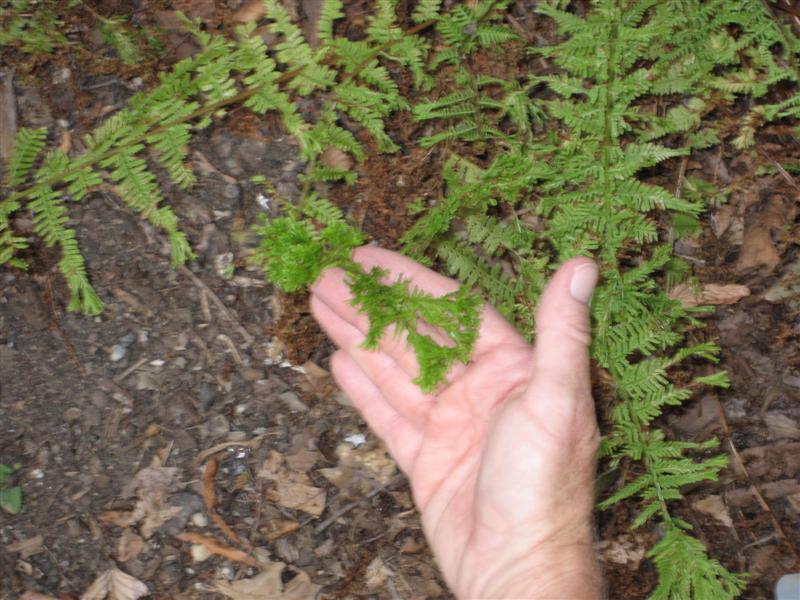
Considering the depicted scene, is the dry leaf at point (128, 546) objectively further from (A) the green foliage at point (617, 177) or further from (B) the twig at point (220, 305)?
(A) the green foliage at point (617, 177)

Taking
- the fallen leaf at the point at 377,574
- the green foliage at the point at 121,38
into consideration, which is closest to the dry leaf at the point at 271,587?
the fallen leaf at the point at 377,574

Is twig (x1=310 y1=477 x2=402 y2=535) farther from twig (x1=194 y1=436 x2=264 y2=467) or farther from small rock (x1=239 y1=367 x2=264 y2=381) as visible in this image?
small rock (x1=239 y1=367 x2=264 y2=381)

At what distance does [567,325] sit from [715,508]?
1.66 meters

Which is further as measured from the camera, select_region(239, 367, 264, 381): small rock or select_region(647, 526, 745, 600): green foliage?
select_region(239, 367, 264, 381): small rock

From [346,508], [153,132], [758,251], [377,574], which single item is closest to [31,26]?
[153,132]

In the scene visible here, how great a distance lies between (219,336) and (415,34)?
154 cm

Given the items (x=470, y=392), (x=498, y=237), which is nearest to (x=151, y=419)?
(x=470, y=392)

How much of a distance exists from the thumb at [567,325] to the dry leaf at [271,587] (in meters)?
1.61

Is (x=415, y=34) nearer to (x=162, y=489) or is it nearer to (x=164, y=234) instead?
(x=164, y=234)

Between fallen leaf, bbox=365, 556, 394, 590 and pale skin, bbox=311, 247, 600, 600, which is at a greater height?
pale skin, bbox=311, 247, 600, 600

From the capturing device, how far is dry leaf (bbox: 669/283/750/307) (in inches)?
129

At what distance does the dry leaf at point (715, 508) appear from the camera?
3262mm

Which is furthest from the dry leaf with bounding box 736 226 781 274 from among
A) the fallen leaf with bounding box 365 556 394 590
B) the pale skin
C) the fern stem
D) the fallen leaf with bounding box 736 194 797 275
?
the fallen leaf with bounding box 365 556 394 590

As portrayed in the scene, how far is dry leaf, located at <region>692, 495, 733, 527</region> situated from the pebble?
258 centimetres
